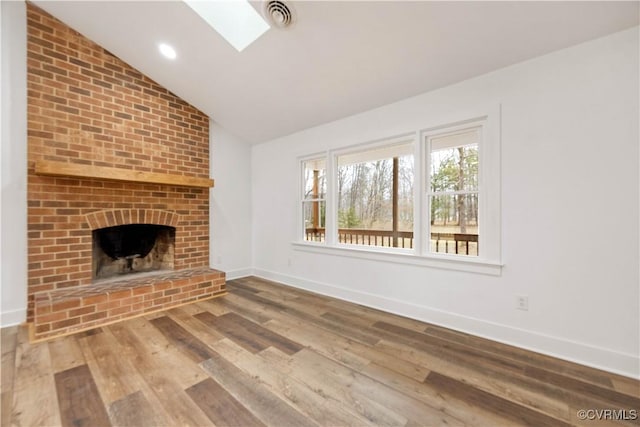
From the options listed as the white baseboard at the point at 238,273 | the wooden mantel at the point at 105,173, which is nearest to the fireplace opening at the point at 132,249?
the wooden mantel at the point at 105,173

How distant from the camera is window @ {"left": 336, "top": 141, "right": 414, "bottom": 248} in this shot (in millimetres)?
3156

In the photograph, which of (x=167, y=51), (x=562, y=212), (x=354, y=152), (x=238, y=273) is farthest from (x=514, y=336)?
(x=167, y=51)

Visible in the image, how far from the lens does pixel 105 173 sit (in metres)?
2.80

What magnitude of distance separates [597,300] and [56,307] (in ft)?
13.9

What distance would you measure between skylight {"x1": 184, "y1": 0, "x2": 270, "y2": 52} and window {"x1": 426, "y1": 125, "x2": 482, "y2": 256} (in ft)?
6.38

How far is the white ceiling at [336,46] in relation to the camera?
1.85 meters

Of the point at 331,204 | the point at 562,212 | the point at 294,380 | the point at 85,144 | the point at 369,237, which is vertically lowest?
the point at 294,380

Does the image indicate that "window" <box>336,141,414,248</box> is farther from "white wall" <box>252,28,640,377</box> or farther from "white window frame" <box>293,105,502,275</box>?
"white wall" <box>252,28,640,377</box>

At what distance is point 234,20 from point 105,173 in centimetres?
201

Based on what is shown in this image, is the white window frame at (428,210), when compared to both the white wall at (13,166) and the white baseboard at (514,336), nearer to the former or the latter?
the white baseboard at (514,336)

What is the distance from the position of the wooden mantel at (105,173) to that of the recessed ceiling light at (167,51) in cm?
130

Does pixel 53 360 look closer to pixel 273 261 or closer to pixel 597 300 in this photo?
pixel 273 261

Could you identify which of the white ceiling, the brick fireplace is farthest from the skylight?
the brick fireplace

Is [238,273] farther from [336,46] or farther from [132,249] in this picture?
[336,46]
